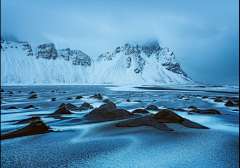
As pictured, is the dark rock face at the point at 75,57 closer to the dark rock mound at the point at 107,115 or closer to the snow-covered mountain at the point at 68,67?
the snow-covered mountain at the point at 68,67

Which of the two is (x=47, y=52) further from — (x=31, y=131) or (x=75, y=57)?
(x=31, y=131)

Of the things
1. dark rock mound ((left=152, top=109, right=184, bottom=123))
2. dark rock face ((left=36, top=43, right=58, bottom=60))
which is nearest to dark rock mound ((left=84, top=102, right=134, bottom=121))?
dark rock mound ((left=152, top=109, right=184, bottom=123))

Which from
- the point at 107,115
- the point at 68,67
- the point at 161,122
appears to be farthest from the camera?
the point at 68,67

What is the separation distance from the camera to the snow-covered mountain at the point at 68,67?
4879 inches

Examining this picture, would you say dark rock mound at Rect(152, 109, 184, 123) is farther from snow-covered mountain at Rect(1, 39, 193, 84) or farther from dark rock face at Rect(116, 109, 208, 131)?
snow-covered mountain at Rect(1, 39, 193, 84)

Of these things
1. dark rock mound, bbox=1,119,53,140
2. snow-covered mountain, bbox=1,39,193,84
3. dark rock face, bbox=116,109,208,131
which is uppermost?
snow-covered mountain, bbox=1,39,193,84

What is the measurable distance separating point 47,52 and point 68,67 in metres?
27.5

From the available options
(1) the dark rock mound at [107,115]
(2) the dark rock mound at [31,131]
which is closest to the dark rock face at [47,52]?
(1) the dark rock mound at [107,115]

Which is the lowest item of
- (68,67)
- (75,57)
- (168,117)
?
(168,117)

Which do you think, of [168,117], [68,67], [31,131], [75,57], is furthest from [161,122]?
[75,57]

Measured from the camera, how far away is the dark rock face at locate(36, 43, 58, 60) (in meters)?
155

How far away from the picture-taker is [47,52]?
15900cm

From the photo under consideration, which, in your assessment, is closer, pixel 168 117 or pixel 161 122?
pixel 161 122

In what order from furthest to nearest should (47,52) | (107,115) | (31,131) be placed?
(47,52)
(107,115)
(31,131)
